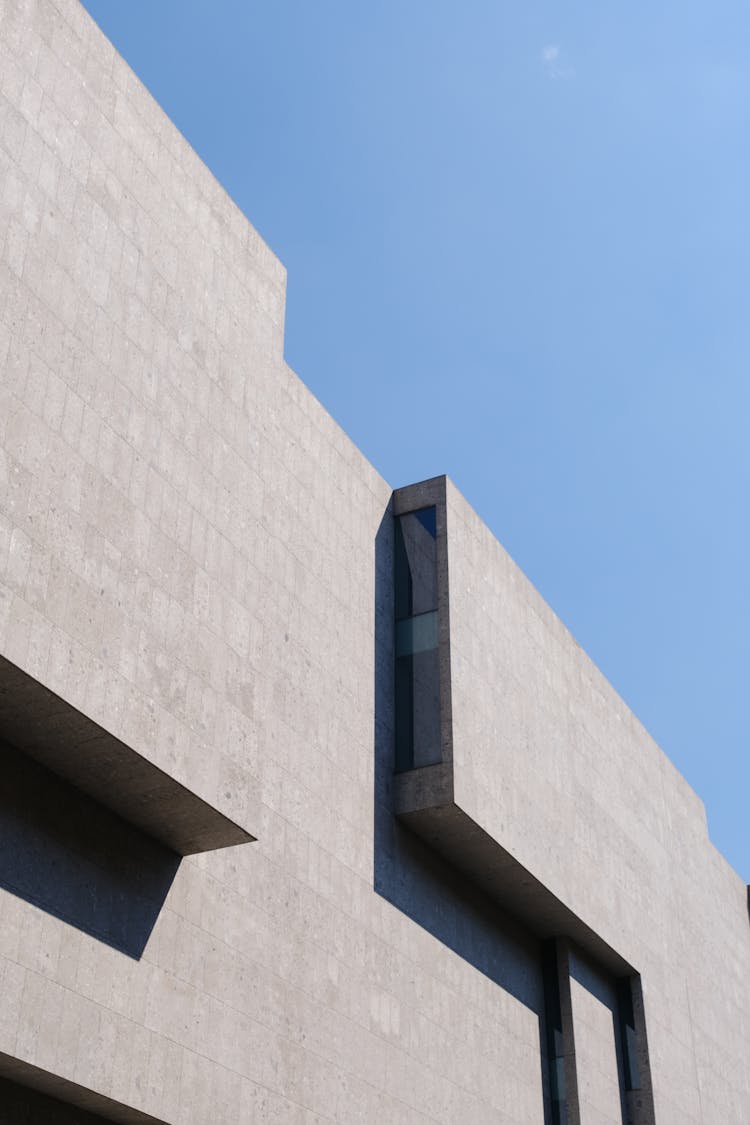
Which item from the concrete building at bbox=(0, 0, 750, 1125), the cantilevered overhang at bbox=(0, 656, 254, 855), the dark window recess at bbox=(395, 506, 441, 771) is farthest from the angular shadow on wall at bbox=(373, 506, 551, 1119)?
the cantilevered overhang at bbox=(0, 656, 254, 855)

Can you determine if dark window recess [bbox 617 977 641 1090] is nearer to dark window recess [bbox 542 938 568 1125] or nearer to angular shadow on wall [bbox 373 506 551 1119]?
dark window recess [bbox 542 938 568 1125]

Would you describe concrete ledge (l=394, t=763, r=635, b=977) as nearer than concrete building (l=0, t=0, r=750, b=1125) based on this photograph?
No

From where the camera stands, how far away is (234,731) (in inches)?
792

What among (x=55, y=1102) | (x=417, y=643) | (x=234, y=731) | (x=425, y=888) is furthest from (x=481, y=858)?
(x=55, y=1102)

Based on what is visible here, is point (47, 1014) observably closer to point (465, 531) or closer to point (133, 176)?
point (133, 176)

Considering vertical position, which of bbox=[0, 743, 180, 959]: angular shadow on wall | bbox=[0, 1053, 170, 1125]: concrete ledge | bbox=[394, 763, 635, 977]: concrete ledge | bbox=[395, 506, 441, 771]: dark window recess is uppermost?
bbox=[395, 506, 441, 771]: dark window recess

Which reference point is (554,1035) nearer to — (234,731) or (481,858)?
(481,858)

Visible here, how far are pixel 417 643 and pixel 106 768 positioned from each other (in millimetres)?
10670

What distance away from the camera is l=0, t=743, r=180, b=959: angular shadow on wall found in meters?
17.1

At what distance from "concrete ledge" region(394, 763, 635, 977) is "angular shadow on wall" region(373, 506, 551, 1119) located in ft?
0.71

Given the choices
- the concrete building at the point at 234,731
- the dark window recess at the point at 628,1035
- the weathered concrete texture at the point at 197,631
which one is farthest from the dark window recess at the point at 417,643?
the dark window recess at the point at 628,1035

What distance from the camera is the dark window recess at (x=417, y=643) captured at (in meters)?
26.6

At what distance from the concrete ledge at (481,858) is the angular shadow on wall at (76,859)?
725 cm

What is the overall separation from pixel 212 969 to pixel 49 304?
9424 mm
